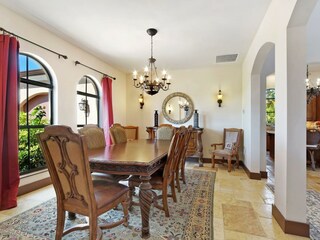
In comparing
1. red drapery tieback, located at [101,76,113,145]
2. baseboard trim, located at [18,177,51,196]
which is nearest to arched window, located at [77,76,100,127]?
red drapery tieback, located at [101,76,113,145]

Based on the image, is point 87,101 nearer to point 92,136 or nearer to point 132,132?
point 132,132

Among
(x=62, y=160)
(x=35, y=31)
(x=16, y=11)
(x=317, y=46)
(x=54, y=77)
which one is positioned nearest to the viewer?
(x=62, y=160)

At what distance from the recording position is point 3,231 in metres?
1.88

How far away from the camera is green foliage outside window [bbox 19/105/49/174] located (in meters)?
2.93

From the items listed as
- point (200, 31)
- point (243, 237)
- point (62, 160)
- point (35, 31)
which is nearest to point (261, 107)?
point (200, 31)

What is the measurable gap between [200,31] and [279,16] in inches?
50.9

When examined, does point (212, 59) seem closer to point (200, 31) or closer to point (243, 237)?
point (200, 31)

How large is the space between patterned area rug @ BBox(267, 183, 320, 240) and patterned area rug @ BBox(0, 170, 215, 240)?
102 cm

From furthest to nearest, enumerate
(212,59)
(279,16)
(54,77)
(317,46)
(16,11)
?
(212,59)
(317,46)
(54,77)
(16,11)
(279,16)

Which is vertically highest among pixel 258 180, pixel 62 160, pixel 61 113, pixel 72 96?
pixel 72 96

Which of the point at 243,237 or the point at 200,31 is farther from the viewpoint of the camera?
the point at 200,31

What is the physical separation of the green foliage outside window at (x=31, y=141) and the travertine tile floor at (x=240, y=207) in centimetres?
48

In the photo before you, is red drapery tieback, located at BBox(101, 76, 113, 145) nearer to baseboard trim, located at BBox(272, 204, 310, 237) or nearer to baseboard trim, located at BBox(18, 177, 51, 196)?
baseboard trim, located at BBox(18, 177, 51, 196)

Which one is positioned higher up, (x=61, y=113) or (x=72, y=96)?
(x=72, y=96)
